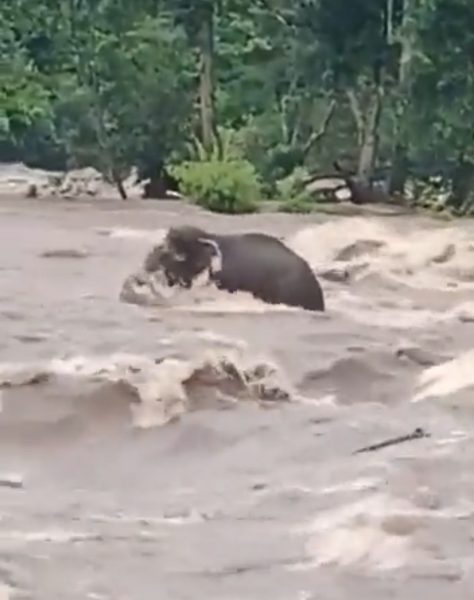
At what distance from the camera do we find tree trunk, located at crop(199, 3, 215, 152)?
23.8 m

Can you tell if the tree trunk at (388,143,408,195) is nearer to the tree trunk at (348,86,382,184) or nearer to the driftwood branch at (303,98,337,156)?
the tree trunk at (348,86,382,184)

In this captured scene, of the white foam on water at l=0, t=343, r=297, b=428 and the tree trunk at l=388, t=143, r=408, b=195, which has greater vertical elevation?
the white foam on water at l=0, t=343, r=297, b=428

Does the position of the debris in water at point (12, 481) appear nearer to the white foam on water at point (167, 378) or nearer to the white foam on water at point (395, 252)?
the white foam on water at point (167, 378)

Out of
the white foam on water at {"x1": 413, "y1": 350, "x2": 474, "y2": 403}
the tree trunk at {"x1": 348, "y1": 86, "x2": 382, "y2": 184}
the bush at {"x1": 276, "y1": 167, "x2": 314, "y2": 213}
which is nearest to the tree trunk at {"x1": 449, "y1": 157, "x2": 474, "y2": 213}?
the tree trunk at {"x1": 348, "y1": 86, "x2": 382, "y2": 184}

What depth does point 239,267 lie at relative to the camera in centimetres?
978

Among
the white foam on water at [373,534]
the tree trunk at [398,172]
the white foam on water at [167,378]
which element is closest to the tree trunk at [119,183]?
the tree trunk at [398,172]

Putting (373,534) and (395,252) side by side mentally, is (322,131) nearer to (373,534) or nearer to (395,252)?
(395,252)

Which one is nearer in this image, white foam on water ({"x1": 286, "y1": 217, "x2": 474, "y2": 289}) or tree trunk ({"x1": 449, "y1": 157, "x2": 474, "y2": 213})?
white foam on water ({"x1": 286, "y1": 217, "x2": 474, "y2": 289})

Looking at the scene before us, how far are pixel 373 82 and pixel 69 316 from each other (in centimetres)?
1495

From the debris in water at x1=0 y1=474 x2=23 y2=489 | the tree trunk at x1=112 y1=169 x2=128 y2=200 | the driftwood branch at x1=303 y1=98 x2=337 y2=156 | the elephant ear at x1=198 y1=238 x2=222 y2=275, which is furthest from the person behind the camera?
the driftwood branch at x1=303 y1=98 x2=337 y2=156

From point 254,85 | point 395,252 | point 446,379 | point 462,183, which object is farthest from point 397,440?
point 254,85

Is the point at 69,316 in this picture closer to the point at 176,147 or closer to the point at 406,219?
the point at 406,219

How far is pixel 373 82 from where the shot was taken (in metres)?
23.1

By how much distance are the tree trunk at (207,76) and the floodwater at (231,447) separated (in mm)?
13439
